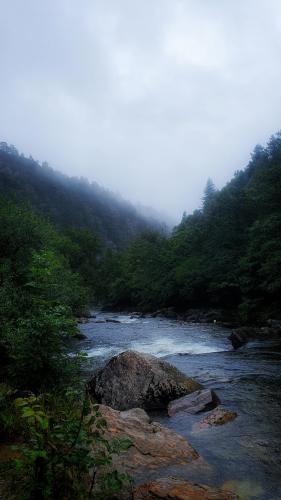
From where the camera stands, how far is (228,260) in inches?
1955

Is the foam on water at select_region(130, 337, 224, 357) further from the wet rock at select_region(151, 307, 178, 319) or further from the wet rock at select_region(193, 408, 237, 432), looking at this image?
the wet rock at select_region(151, 307, 178, 319)

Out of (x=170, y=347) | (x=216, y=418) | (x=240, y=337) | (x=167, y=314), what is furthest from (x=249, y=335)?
(x=167, y=314)

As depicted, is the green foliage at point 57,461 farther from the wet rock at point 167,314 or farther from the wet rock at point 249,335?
the wet rock at point 167,314

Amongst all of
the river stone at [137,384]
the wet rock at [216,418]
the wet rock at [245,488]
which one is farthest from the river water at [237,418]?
the river stone at [137,384]

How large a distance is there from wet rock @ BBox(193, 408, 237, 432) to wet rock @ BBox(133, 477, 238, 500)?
3.57 metres

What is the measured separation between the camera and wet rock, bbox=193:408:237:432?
9.24 meters

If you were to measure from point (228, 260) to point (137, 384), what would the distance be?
40.3 m

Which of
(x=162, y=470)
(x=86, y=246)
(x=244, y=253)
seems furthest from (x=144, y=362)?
(x=86, y=246)

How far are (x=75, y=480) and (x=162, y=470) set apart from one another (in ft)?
8.32

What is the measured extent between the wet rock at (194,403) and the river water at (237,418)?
323 millimetres

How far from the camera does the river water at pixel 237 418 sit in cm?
648

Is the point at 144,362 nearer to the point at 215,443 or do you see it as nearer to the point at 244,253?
the point at 215,443

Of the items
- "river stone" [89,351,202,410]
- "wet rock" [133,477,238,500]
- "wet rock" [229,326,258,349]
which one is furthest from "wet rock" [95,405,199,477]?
"wet rock" [229,326,258,349]

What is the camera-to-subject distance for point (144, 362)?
460 inches
